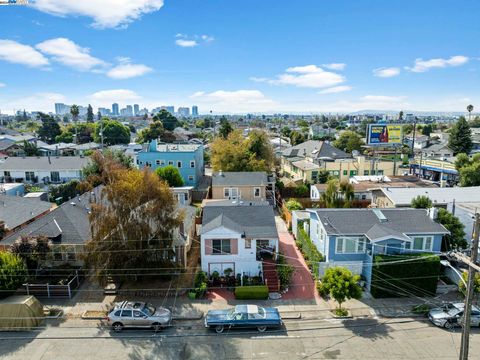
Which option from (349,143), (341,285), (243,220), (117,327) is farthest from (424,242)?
(349,143)

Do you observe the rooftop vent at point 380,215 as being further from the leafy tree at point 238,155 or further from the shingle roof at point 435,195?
the leafy tree at point 238,155

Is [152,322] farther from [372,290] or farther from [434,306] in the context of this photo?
[434,306]

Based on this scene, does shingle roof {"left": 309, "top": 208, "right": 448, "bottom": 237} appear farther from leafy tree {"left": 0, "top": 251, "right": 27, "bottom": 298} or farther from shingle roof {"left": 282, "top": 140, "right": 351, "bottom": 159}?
shingle roof {"left": 282, "top": 140, "right": 351, "bottom": 159}

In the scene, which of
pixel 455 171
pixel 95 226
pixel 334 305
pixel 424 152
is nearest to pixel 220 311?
pixel 334 305

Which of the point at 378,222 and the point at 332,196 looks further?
the point at 332,196

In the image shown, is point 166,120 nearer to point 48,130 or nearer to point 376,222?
point 48,130

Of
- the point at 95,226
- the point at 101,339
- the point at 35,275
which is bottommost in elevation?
the point at 101,339
